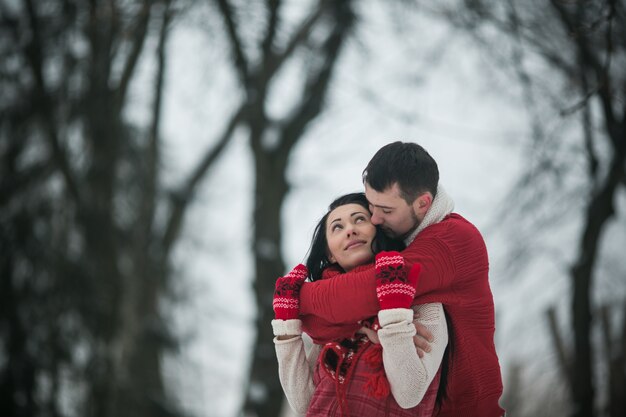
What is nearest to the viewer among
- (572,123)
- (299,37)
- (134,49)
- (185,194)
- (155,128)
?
(572,123)

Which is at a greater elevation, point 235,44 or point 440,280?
point 235,44

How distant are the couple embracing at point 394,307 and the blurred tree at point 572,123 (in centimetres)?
390

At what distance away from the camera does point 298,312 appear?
2053 millimetres

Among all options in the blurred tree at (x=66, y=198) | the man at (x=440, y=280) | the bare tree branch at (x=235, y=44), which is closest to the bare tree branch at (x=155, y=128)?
the blurred tree at (x=66, y=198)

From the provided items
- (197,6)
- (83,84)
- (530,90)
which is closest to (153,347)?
(83,84)

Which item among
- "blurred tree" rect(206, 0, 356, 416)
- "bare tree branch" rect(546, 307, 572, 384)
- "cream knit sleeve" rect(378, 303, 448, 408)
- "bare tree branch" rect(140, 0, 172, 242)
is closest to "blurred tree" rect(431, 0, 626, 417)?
"bare tree branch" rect(546, 307, 572, 384)

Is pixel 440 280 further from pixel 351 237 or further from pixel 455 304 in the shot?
pixel 351 237

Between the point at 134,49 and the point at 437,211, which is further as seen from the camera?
the point at 134,49

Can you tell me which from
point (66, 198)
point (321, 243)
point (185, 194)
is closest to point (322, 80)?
point (66, 198)

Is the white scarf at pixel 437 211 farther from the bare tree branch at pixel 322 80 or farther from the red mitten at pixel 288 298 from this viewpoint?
the bare tree branch at pixel 322 80

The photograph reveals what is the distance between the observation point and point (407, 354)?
6.00 ft

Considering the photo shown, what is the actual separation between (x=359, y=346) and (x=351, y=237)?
0.99 feet

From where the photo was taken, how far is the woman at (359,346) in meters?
1.82

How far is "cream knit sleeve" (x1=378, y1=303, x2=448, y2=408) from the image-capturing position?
181 centimetres
